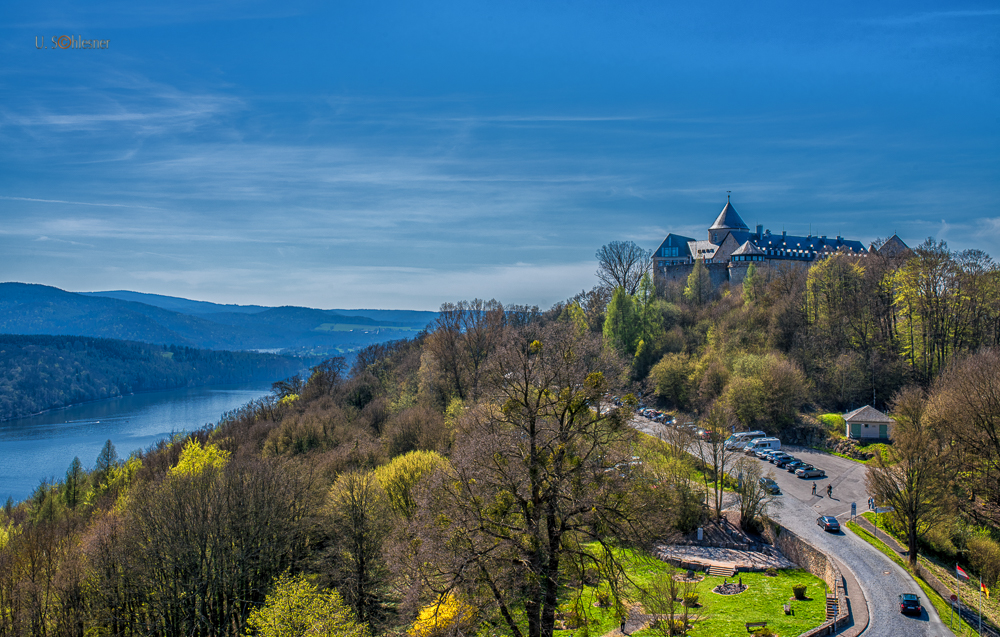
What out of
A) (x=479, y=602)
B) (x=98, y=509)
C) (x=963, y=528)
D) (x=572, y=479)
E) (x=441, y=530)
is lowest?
(x=98, y=509)

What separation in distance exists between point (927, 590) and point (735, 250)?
203ft

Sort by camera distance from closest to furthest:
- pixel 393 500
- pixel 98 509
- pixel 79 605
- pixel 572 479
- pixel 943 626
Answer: pixel 572 479
pixel 943 626
pixel 79 605
pixel 393 500
pixel 98 509

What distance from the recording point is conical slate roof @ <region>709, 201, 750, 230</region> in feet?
293

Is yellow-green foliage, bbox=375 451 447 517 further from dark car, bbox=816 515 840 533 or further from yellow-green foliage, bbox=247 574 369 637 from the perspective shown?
dark car, bbox=816 515 840 533

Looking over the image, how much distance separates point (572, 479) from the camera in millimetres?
15961

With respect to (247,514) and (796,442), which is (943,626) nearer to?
(796,442)

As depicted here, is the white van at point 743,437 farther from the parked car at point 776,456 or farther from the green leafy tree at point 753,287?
the green leafy tree at point 753,287

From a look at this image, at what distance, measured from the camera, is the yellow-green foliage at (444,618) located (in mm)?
17477

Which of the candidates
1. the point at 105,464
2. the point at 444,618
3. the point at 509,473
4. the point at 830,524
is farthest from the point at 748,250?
the point at 105,464

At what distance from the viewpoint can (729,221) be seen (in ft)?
294

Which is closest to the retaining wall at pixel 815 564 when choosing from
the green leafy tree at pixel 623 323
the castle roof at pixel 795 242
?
the green leafy tree at pixel 623 323

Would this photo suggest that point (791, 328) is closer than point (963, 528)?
No

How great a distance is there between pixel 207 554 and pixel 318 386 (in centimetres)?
4404

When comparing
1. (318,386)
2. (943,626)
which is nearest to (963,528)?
(943,626)
